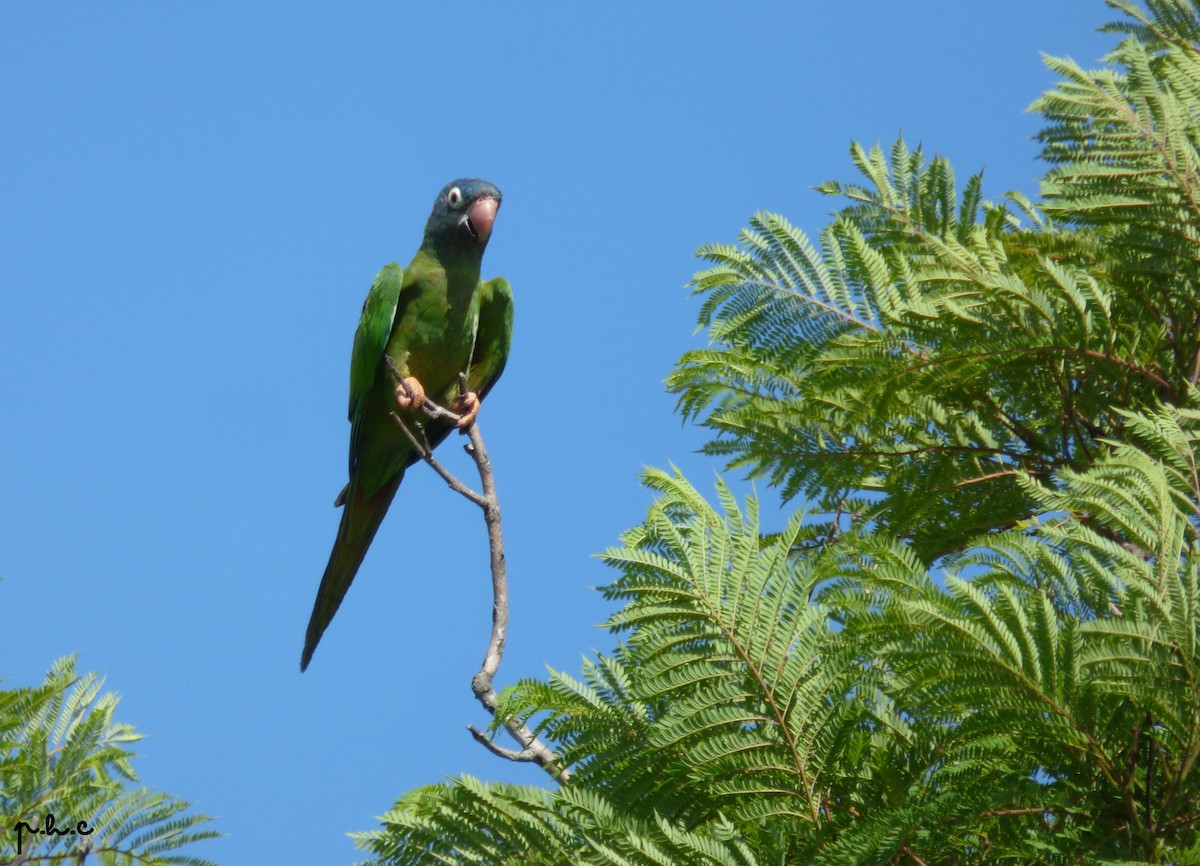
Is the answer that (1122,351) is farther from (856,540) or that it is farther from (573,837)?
(573,837)

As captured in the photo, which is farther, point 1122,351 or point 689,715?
point 1122,351

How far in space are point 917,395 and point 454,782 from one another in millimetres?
2184

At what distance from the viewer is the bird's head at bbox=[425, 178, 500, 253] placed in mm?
6863

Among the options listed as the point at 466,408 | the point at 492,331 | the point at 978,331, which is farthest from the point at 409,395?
the point at 978,331

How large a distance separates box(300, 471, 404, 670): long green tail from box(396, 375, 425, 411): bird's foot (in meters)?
0.65

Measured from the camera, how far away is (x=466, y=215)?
6.91 metres

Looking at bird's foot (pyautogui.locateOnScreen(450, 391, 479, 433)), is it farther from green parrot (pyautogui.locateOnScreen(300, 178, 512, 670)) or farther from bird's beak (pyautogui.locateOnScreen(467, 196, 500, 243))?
bird's beak (pyautogui.locateOnScreen(467, 196, 500, 243))

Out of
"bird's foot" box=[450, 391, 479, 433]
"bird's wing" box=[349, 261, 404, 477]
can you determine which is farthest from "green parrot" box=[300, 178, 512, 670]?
"bird's foot" box=[450, 391, 479, 433]

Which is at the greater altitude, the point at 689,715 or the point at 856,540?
the point at 856,540

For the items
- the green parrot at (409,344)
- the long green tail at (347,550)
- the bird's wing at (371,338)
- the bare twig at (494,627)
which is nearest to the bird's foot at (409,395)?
the green parrot at (409,344)

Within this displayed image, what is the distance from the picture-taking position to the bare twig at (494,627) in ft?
11.2

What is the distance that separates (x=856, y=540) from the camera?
3549 millimetres

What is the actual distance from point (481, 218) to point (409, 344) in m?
0.87

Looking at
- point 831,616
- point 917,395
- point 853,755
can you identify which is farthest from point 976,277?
point 853,755
